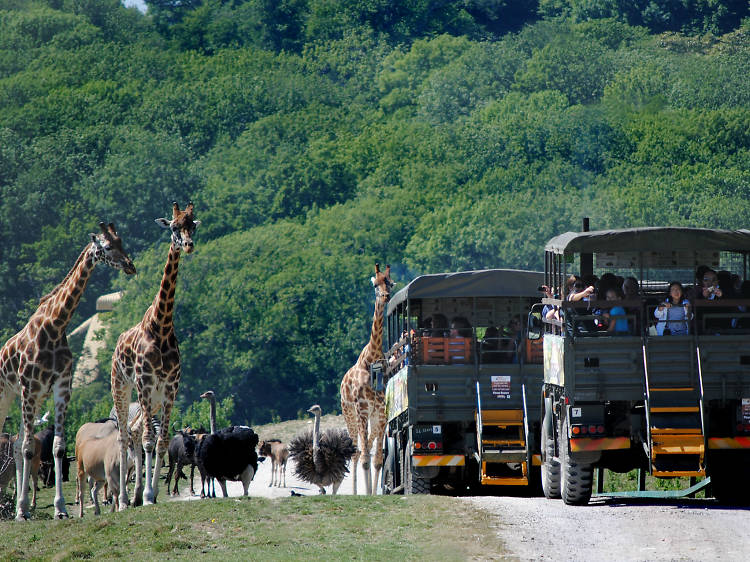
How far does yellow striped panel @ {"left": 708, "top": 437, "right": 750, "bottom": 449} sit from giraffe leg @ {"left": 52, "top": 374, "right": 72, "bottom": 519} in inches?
397

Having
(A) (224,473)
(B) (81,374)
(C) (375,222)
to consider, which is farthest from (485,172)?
(A) (224,473)

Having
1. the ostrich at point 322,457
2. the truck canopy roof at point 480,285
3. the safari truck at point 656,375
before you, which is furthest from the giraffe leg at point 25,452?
the safari truck at point 656,375

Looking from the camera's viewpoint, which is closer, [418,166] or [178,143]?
[418,166]

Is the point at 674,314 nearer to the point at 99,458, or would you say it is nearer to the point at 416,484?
the point at 416,484

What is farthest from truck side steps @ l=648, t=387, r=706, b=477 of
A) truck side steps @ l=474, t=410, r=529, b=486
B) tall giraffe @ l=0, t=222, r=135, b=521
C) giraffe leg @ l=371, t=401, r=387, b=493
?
giraffe leg @ l=371, t=401, r=387, b=493

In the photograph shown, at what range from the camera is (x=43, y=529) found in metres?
21.1

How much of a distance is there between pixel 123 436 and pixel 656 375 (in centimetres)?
968

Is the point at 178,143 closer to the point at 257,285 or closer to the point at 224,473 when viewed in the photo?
the point at 257,285

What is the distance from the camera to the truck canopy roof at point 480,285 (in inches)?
957

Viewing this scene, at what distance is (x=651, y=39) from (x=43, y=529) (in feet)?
376

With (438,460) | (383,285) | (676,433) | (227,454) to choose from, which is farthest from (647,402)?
(383,285)

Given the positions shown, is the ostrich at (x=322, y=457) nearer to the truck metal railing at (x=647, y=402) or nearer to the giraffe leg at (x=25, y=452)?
the giraffe leg at (x=25, y=452)

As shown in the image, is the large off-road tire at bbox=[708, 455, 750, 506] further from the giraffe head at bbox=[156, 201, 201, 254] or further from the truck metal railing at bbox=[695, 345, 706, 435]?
the giraffe head at bbox=[156, 201, 201, 254]

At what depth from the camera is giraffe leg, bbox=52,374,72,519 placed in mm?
22766
